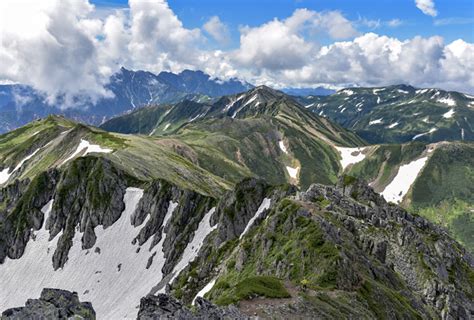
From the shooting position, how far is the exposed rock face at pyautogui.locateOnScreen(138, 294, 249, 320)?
41.3 meters

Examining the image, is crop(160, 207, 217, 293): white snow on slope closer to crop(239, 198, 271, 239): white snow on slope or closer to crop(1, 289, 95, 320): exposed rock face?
crop(239, 198, 271, 239): white snow on slope

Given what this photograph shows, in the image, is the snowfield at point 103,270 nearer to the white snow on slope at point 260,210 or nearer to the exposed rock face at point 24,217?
the exposed rock face at point 24,217

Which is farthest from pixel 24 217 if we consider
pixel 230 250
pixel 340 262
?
pixel 340 262

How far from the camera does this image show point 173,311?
41.9m

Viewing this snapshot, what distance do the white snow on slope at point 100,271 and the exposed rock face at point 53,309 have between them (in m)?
81.1

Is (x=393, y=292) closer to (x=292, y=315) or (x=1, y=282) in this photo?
(x=292, y=315)

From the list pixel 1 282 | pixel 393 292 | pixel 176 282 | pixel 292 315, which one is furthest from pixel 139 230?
pixel 292 315

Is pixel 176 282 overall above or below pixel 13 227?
below

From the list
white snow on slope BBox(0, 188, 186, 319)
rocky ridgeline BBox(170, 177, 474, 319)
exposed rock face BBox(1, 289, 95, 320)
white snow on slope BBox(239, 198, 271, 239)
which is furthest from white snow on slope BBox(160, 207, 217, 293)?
exposed rock face BBox(1, 289, 95, 320)

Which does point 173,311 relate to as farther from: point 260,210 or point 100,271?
point 100,271

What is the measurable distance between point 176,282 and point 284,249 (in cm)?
3866

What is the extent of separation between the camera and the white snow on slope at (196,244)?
128 m

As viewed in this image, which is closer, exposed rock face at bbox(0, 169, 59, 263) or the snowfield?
the snowfield

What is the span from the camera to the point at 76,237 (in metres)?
164
